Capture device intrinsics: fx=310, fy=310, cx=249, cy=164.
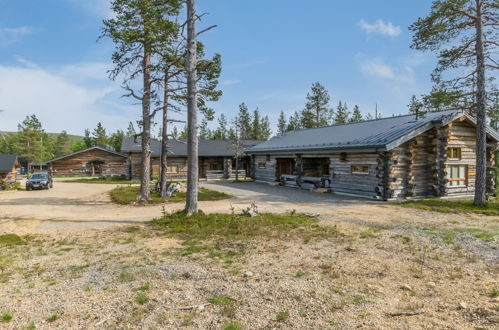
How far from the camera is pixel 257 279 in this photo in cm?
586

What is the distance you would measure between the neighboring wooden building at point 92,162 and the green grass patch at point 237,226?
1352 inches

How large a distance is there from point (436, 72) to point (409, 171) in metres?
5.46

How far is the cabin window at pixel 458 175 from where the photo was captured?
19.0 m

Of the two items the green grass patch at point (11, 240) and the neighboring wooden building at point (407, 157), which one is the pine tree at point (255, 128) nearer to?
the neighboring wooden building at point (407, 157)

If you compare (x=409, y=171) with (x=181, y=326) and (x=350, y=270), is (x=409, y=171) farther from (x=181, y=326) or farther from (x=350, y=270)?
(x=181, y=326)

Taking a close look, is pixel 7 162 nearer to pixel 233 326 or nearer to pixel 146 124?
pixel 146 124

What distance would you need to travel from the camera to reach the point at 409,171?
58.0ft

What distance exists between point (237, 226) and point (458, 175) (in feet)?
53.0

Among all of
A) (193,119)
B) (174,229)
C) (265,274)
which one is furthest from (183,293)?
(193,119)

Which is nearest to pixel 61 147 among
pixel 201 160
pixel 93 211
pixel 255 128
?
pixel 255 128

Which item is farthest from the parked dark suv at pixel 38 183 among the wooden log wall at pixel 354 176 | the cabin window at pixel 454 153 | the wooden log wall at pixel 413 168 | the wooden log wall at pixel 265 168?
the cabin window at pixel 454 153

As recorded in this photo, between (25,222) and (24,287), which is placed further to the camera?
(25,222)

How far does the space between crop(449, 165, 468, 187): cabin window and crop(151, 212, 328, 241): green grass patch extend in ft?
40.5

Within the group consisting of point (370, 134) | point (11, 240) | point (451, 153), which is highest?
point (370, 134)
